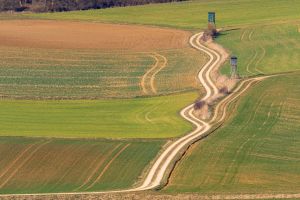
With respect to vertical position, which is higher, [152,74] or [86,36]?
[86,36]

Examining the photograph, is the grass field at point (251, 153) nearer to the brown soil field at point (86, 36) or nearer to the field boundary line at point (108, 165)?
the field boundary line at point (108, 165)

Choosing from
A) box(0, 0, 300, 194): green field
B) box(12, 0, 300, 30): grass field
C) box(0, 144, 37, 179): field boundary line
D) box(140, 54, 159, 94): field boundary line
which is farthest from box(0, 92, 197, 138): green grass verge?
box(12, 0, 300, 30): grass field

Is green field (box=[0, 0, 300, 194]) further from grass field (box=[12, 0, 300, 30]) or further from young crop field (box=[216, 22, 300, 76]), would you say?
grass field (box=[12, 0, 300, 30])

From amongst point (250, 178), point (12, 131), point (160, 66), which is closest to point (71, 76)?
point (160, 66)

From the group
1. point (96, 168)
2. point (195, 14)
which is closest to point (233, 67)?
point (96, 168)

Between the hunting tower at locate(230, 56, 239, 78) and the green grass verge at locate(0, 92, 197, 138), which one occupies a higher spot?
the hunting tower at locate(230, 56, 239, 78)

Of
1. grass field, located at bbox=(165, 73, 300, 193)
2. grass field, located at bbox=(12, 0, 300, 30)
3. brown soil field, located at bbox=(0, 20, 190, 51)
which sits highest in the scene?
grass field, located at bbox=(12, 0, 300, 30)

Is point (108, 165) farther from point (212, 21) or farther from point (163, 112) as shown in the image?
point (212, 21)
